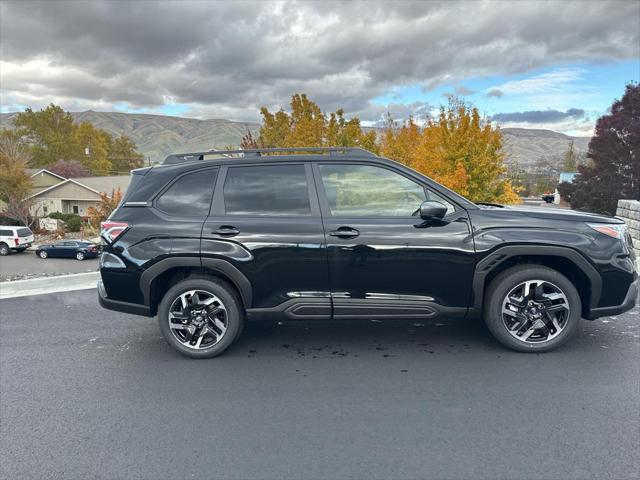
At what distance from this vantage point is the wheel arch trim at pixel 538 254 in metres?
3.35

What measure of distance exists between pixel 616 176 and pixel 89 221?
47.7m

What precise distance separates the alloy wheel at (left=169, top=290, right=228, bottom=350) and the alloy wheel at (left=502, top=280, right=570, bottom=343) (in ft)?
8.22

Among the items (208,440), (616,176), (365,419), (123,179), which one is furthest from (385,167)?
(123,179)

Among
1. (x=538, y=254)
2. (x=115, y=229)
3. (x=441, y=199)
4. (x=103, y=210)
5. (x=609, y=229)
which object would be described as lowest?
(x=538, y=254)

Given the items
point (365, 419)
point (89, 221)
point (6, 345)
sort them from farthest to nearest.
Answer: point (89, 221)
point (6, 345)
point (365, 419)

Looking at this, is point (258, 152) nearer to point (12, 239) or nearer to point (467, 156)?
point (467, 156)

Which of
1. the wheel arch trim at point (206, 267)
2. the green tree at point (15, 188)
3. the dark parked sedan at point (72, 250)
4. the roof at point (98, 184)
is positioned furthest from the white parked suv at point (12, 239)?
the wheel arch trim at point (206, 267)

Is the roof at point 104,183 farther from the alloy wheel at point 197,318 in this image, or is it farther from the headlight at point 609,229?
the headlight at point 609,229

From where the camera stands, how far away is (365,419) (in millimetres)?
2619

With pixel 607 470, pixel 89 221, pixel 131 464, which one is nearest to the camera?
pixel 607 470

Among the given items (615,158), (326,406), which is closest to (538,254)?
(326,406)

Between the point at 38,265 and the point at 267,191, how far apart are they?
83.9 ft

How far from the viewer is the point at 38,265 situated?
23.4m

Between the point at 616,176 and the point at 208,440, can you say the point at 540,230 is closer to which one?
the point at 208,440
